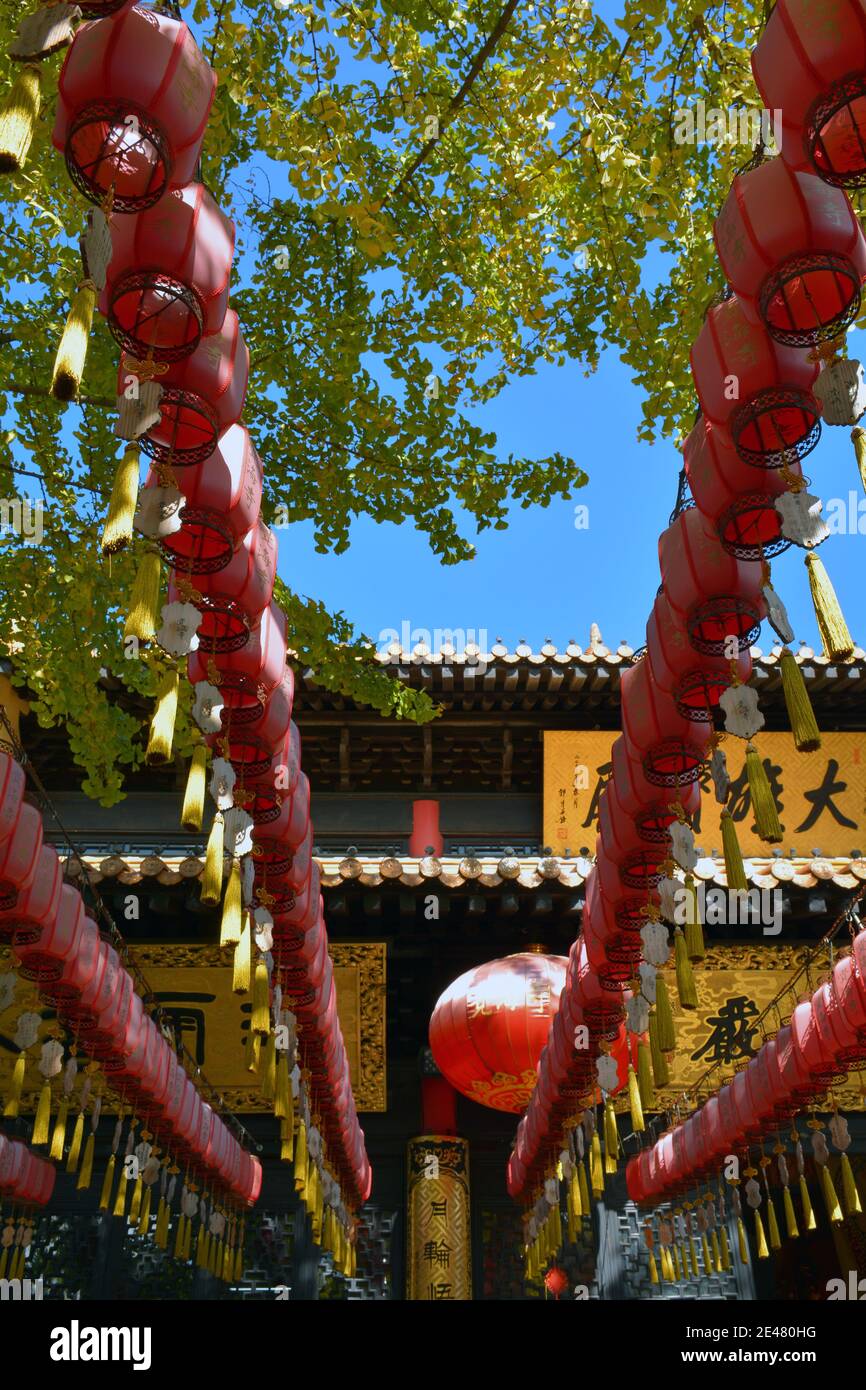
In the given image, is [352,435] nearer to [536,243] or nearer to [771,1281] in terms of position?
[536,243]

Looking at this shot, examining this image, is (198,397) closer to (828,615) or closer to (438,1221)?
(828,615)

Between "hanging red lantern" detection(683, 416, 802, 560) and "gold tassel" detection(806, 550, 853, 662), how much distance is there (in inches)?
8.1

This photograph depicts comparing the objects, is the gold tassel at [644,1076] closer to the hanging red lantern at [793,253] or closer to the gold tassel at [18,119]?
the hanging red lantern at [793,253]

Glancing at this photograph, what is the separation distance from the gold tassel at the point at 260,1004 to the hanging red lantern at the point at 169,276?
9.37 feet

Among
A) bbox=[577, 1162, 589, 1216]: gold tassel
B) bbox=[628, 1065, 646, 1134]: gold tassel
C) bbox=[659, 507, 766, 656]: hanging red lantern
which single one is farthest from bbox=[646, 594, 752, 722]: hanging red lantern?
bbox=[577, 1162, 589, 1216]: gold tassel

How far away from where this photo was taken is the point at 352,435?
7066 mm

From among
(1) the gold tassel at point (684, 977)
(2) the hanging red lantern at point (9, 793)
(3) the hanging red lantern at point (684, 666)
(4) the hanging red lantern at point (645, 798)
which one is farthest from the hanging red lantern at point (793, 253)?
(2) the hanging red lantern at point (9, 793)

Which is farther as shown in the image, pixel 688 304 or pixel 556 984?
pixel 556 984

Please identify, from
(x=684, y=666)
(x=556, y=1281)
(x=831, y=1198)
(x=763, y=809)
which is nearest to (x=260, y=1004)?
(x=684, y=666)

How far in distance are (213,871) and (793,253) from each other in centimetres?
232
